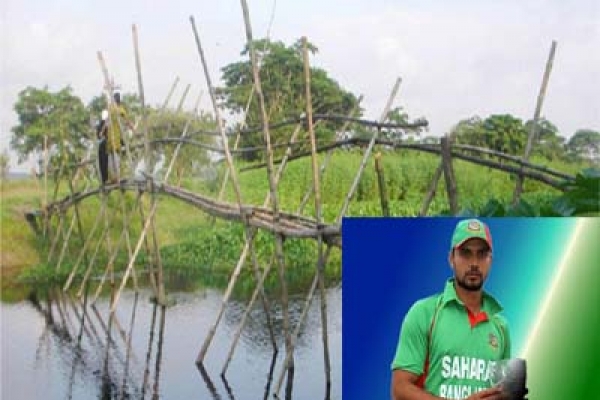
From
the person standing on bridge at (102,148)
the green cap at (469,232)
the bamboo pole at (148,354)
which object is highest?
the person standing on bridge at (102,148)

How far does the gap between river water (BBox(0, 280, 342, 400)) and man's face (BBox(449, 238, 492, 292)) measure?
197 centimetres

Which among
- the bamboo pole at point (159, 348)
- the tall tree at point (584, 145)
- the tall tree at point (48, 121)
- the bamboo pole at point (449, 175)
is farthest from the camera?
the tall tree at point (48, 121)

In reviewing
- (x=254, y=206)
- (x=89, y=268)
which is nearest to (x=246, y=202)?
(x=254, y=206)

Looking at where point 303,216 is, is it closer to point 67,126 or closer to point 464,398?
point 67,126

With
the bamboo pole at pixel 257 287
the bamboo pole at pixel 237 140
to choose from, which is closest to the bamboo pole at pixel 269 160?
the bamboo pole at pixel 257 287

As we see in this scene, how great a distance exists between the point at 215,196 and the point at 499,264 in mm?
2731

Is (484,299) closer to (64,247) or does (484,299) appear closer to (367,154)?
(367,154)

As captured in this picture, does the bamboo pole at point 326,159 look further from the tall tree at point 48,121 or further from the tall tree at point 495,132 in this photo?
the tall tree at point 48,121

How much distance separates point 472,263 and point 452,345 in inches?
7.0

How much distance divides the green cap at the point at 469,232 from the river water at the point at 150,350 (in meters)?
2.00

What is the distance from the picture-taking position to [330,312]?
4.52 meters

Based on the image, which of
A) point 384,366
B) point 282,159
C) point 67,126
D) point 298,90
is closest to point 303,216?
point 282,159

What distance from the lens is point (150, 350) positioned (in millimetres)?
4801

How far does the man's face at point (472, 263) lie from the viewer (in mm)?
2135
